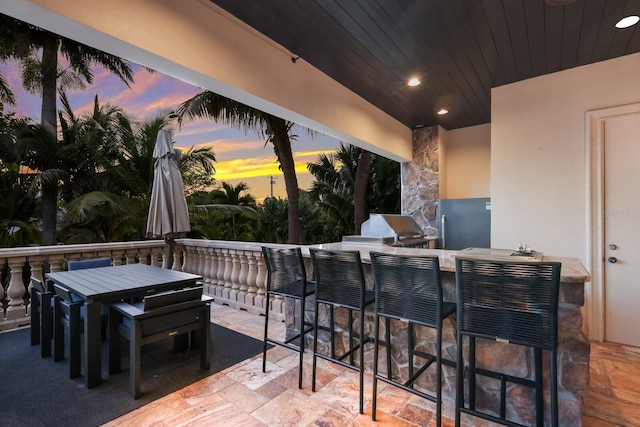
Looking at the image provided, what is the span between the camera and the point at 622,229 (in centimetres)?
316

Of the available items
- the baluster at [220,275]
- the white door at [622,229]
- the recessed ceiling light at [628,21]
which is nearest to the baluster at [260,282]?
the baluster at [220,275]

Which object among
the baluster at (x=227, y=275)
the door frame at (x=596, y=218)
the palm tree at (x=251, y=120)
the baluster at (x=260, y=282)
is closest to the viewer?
the door frame at (x=596, y=218)

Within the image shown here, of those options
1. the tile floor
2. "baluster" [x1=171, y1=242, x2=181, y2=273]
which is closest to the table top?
the tile floor

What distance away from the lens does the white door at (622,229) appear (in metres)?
3.11

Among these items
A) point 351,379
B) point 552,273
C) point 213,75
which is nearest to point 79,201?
point 213,75

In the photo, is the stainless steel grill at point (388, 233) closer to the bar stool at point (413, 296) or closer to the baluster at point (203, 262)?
the bar stool at point (413, 296)

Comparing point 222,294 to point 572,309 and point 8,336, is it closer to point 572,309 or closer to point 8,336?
point 8,336

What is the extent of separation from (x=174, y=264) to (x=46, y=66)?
6235 millimetres

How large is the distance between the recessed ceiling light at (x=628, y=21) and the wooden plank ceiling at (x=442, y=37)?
49 mm

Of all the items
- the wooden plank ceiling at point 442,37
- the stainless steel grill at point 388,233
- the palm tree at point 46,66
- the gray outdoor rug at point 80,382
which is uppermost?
the palm tree at point 46,66

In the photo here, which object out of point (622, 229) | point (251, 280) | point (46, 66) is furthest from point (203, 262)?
point (46, 66)

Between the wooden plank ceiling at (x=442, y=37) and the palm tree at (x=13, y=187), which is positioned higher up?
the wooden plank ceiling at (x=442, y=37)

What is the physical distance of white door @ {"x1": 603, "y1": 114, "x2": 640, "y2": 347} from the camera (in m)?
3.11

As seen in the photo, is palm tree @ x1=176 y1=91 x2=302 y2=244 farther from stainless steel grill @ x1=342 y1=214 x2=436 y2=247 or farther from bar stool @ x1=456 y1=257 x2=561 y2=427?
bar stool @ x1=456 y1=257 x2=561 y2=427
